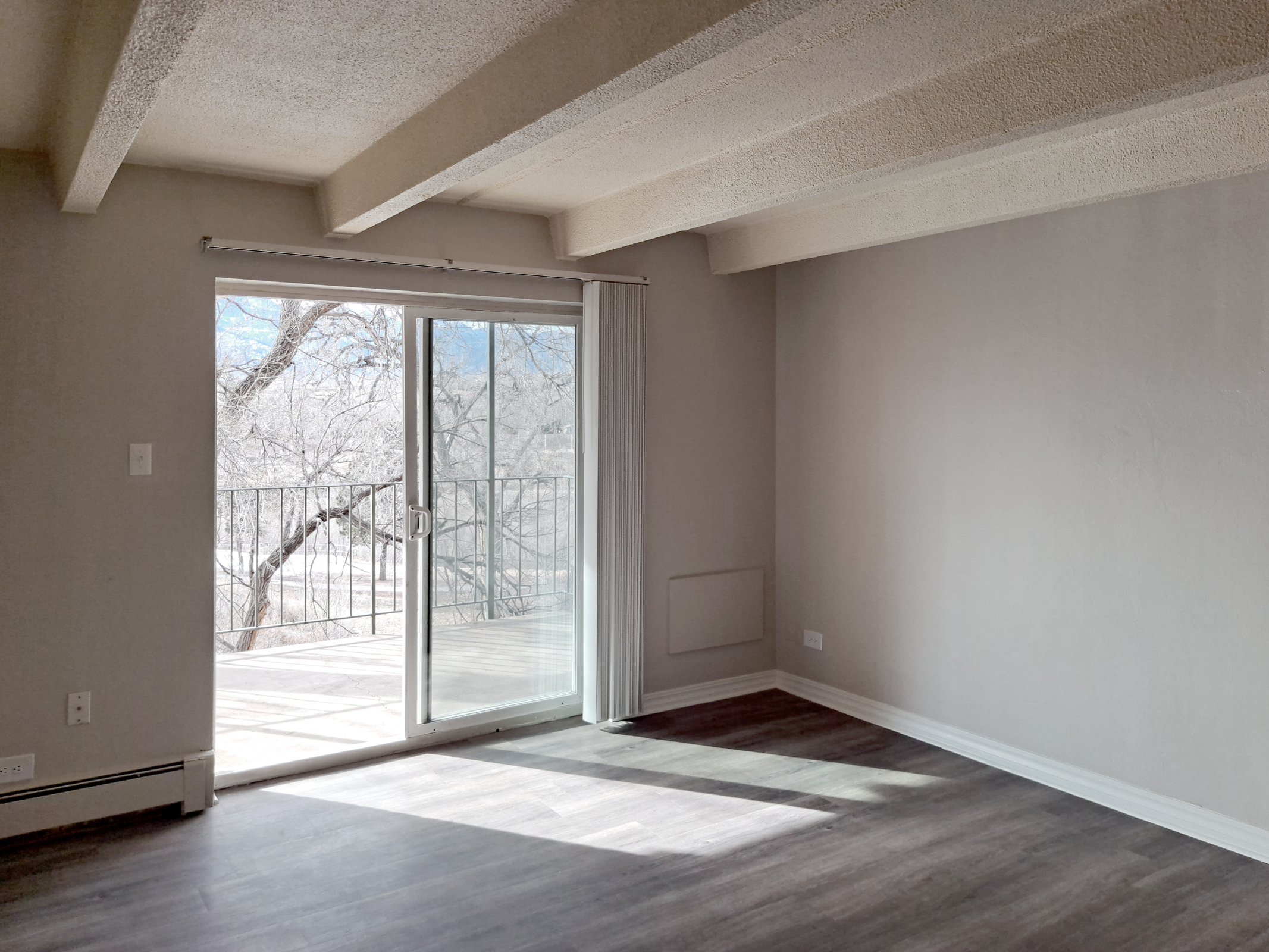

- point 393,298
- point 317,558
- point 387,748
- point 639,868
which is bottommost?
point 639,868

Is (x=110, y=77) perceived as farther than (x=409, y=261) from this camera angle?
No

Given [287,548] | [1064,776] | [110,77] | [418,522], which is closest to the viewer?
[110,77]

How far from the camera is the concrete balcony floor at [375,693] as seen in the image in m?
4.11

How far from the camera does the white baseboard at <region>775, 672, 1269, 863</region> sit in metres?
3.16

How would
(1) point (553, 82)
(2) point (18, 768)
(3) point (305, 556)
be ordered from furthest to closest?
(3) point (305, 556)
(2) point (18, 768)
(1) point (553, 82)

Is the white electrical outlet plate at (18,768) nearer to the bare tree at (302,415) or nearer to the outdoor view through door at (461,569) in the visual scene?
the outdoor view through door at (461,569)

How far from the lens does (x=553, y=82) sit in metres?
2.07

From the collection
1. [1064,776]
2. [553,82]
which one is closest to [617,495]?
[1064,776]

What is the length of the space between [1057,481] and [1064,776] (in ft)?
3.83

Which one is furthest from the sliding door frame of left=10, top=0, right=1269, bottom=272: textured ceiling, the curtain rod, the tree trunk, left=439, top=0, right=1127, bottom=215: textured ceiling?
the tree trunk

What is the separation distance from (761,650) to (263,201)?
3244mm

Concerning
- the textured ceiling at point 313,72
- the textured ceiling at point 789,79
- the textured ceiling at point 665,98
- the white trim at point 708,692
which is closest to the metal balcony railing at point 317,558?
the white trim at point 708,692

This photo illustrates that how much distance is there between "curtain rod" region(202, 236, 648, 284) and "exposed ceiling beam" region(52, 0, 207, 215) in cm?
56

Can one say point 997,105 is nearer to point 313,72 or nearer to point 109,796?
point 313,72
